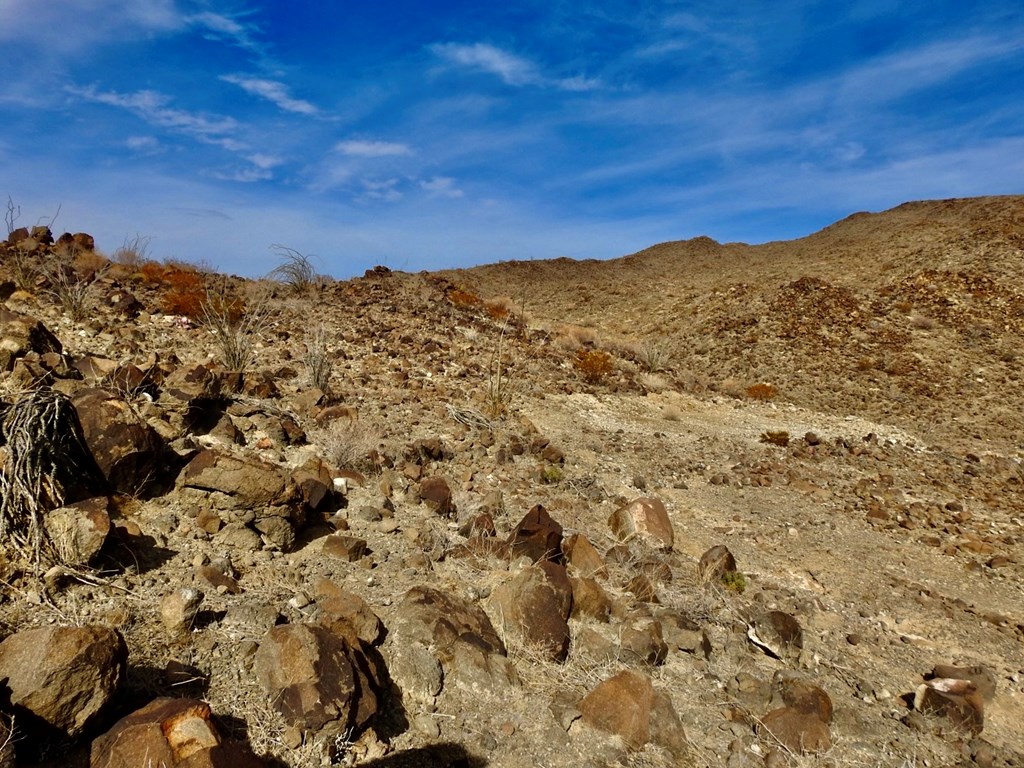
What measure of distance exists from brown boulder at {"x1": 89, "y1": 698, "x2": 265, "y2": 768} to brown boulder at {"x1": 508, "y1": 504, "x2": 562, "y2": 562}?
2217 millimetres

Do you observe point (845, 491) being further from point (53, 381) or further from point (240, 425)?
point (53, 381)

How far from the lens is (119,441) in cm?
338

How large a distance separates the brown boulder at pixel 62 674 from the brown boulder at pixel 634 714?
1.90 meters

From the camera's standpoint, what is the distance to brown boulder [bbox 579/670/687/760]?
2.67m

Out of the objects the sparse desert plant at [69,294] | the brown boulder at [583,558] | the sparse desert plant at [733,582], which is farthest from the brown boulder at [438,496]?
the sparse desert plant at [69,294]

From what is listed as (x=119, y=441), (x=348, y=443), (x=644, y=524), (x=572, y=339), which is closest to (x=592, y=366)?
(x=572, y=339)

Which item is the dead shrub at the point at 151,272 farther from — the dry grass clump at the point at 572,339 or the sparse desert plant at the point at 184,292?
the dry grass clump at the point at 572,339

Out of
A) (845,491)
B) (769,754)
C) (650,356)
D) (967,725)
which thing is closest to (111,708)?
(769,754)

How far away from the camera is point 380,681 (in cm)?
261

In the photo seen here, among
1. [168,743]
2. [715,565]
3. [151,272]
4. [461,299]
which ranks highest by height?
[151,272]

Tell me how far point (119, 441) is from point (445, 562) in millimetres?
1987

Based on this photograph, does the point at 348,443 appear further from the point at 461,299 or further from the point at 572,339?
the point at 461,299

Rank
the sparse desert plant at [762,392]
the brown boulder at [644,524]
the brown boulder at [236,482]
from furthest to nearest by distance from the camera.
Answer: the sparse desert plant at [762,392], the brown boulder at [644,524], the brown boulder at [236,482]

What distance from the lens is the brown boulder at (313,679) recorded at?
2234 millimetres
